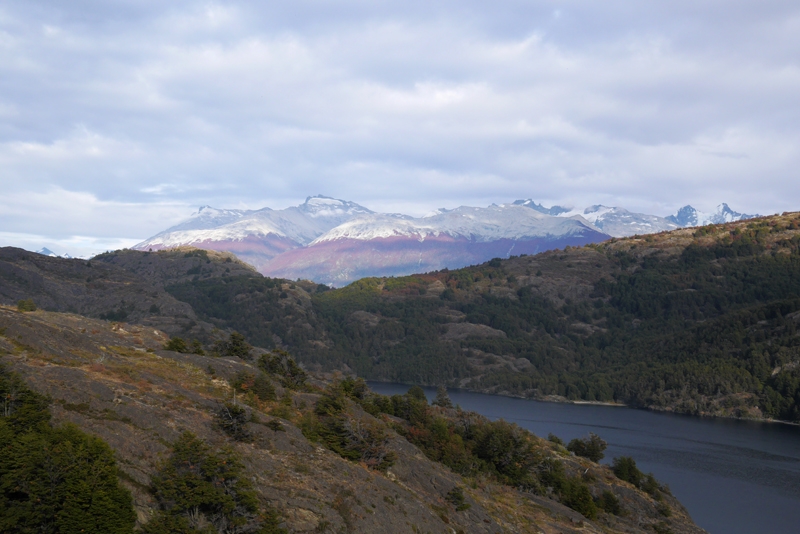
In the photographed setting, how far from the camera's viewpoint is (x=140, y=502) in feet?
78.1

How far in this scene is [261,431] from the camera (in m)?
33.5

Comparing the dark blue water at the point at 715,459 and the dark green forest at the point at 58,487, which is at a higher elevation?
the dark green forest at the point at 58,487

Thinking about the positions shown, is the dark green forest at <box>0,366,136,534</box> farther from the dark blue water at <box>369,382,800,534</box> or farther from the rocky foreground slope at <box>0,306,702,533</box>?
the dark blue water at <box>369,382,800,534</box>

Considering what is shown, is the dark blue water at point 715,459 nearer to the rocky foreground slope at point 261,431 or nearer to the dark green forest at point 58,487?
the rocky foreground slope at point 261,431

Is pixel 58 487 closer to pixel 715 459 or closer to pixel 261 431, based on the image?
pixel 261 431

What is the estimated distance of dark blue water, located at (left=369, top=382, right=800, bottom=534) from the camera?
9179 cm

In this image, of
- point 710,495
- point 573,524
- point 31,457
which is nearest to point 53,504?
point 31,457

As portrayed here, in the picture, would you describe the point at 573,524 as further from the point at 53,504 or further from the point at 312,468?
the point at 53,504

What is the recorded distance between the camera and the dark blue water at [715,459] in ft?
301

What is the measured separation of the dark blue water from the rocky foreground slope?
184 feet

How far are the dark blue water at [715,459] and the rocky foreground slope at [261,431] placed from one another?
56.2m

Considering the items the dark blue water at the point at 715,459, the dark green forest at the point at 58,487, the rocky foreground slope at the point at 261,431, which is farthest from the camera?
the dark blue water at the point at 715,459

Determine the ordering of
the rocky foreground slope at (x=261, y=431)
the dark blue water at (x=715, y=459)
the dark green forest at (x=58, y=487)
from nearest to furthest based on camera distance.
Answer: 1. the dark green forest at (x=58, y=487)
2. the rocky foreground slope at (x=261, y=431)
3. the dark blue water at (x=715, y=459)

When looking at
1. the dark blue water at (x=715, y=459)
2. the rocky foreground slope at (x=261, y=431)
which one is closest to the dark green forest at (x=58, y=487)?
the rocky foreground slope at (x=261, y=431)
